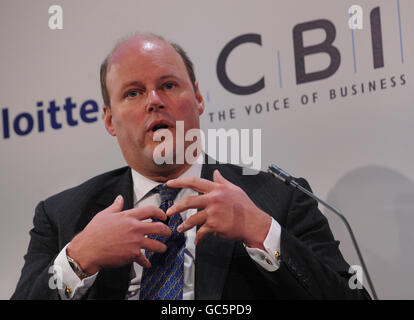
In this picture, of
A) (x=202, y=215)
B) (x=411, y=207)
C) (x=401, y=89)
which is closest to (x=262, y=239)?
(x=202, y=215)

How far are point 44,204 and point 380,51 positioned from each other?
1345 mm

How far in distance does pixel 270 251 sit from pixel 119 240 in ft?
1.37

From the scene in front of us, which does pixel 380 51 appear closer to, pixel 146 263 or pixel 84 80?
pixel 146 263

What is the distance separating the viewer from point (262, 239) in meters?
1.63

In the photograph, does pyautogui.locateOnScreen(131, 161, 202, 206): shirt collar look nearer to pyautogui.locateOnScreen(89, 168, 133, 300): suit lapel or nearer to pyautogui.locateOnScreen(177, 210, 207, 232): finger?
pyautogui.locateOnScreen(89, 168, 133, 300): suit lapel

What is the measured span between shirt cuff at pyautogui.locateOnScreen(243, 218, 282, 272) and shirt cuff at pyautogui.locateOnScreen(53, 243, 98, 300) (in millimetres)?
471

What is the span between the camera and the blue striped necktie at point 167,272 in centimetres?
176

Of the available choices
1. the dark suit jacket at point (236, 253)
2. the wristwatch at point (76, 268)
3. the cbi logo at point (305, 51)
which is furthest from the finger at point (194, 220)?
the cbi logo at point (305, 51)

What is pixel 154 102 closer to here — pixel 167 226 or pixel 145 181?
pixel 145 181

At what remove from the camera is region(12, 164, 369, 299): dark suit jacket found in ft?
5.46

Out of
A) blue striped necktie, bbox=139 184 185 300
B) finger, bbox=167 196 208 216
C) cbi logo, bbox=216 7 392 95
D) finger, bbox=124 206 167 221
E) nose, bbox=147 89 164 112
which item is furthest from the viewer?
cbi logo, bbox=216 7 392 95

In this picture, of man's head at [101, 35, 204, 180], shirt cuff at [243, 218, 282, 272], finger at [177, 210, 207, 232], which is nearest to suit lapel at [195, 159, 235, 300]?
shirt cuff at [243, 218, 282, 272]

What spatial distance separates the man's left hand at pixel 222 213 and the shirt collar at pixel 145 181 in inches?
16.9

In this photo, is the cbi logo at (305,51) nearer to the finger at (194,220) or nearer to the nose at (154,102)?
the nose at (154,102)
